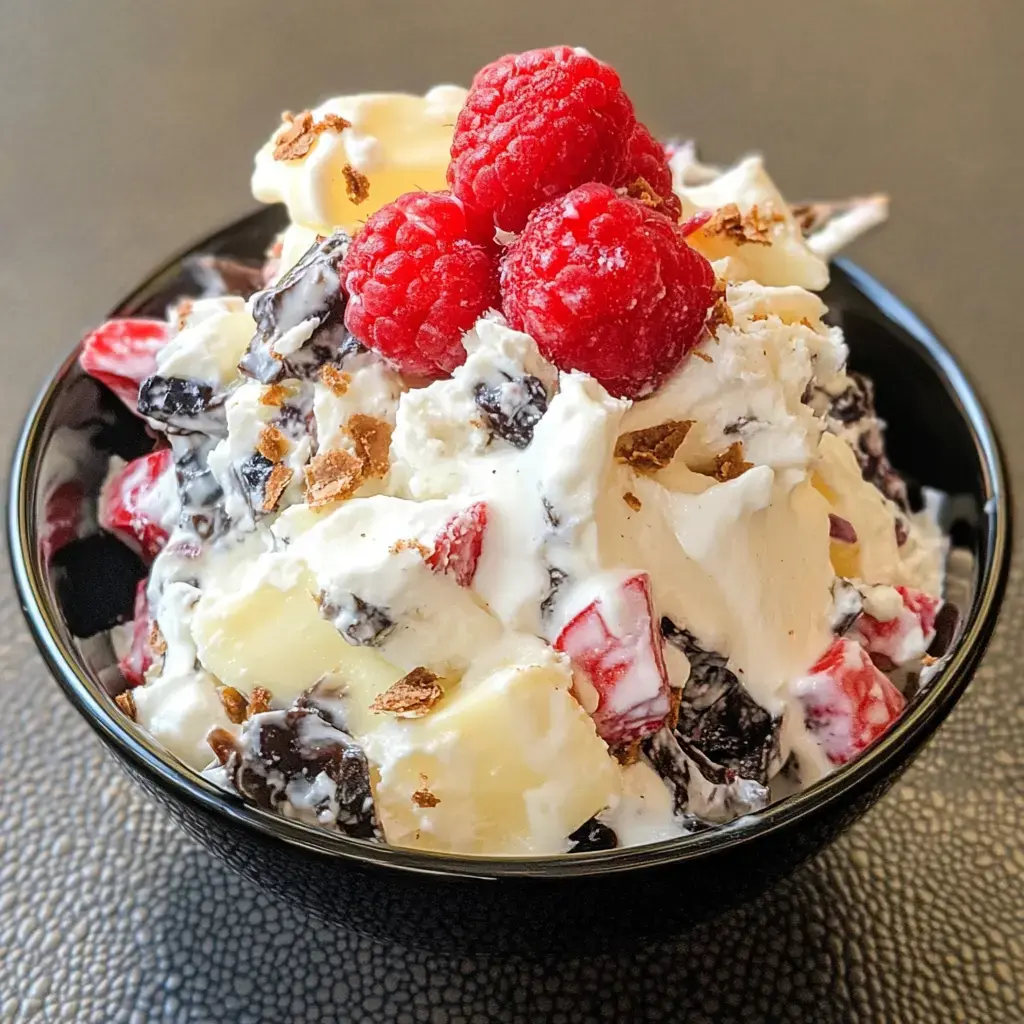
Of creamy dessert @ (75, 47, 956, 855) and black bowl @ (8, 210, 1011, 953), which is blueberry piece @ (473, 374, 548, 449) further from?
black bowl @ (8, 210, 1011, 953)

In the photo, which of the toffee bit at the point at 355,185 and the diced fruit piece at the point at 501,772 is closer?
the diced fruit piece at the point at 501,772

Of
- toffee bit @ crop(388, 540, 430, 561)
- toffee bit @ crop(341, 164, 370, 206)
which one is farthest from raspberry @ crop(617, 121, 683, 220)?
toffee bit @ crop(388, 540, 430, 561)

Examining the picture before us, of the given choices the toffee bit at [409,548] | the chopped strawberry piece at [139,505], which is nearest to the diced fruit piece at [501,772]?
the toffee bit at [409,548]

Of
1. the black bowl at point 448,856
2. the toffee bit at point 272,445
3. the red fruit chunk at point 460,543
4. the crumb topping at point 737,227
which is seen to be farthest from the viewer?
the crumb topping at point 737,227

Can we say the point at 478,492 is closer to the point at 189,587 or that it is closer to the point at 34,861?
the point at 189,587

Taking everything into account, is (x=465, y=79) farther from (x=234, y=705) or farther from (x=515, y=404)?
(x=234, y=705)

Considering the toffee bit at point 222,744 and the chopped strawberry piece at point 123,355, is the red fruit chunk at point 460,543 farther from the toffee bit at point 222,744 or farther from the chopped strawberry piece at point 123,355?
Result: the chopped strawberry piece at point 123,355

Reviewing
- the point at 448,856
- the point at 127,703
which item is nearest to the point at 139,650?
the point at 127,703
